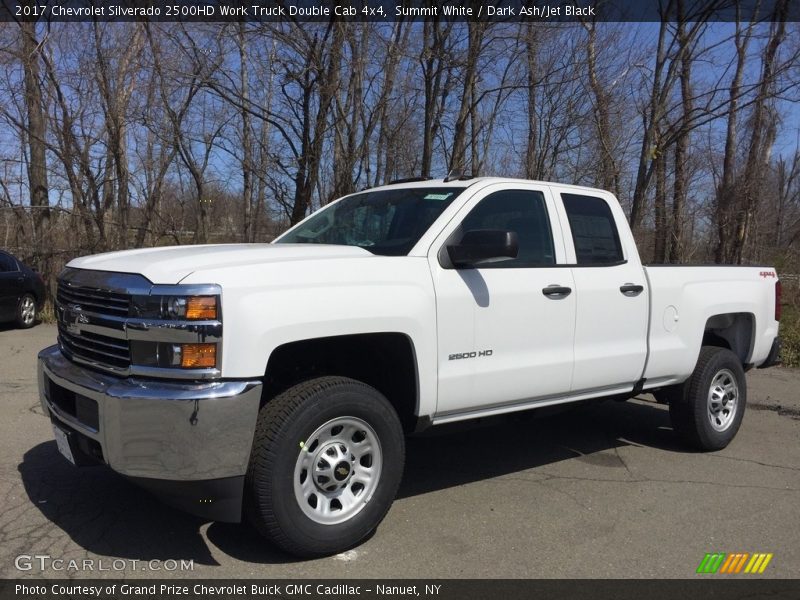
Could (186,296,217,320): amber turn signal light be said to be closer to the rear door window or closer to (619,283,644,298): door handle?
the rear door window

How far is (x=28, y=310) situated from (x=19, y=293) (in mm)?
416

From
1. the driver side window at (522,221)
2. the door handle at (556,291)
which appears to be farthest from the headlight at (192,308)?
the door handle at (556,291)

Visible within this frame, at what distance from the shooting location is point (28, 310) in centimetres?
1259

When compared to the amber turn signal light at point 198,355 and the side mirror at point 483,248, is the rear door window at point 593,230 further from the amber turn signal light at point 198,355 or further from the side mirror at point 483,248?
the amber turn signal light at point 198,355

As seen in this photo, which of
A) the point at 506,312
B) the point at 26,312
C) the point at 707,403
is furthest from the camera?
the point at 26,312

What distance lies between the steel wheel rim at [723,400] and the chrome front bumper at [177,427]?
4.20m

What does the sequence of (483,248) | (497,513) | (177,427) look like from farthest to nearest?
(497,513) < (483,248) < (177,427)

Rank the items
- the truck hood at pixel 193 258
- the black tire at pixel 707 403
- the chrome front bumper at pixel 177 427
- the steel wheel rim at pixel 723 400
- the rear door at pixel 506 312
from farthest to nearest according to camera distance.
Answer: the steel wheel rim at pixel 723 400, the black tire at pixel 707 403, the rear door at pixel 506 312, the truck hood at pixel 193 258, the chrome front bumper at pixel 177 427

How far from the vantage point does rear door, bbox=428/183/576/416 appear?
13.2 feet

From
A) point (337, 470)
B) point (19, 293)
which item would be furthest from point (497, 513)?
point (19, 293)

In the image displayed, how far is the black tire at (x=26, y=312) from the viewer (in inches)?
486

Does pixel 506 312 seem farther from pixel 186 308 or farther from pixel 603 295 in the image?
pixel 186 308

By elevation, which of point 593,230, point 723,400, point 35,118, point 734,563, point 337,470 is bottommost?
point 734,563

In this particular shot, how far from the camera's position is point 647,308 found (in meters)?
5.15
